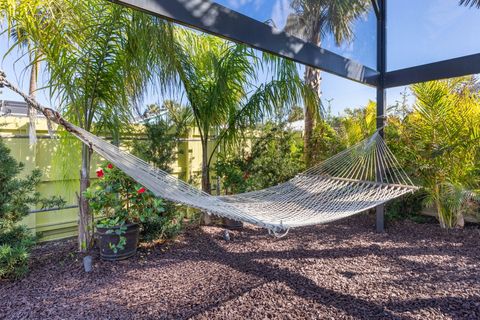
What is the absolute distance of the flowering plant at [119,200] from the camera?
2418 millimetres

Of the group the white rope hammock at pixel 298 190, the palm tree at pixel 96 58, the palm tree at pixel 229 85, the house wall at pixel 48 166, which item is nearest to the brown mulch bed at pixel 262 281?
the house wall at pixel 48 166

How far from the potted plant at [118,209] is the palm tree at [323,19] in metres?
1.86

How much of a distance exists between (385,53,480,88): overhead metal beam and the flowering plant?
253 centimetres

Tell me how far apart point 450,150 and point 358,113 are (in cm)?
135

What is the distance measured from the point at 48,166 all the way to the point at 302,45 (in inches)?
102

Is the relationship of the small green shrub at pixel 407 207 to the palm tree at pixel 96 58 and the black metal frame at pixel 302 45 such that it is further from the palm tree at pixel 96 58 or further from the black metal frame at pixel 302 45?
the palm tree at pixel 96 58

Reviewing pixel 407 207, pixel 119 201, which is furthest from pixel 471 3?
pixel 119 201

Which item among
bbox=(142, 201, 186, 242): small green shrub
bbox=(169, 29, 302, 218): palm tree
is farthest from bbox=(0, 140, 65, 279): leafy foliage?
bbox=(169, 29, 302, 218): palm tree

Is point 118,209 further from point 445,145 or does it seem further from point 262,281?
point 445,145

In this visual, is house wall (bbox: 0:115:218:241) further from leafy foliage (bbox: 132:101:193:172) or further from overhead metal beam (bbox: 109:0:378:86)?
overhead metal beam (bbox: 109:0:378:86)

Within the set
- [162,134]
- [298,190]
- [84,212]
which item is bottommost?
[84,212]

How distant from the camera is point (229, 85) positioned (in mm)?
3004

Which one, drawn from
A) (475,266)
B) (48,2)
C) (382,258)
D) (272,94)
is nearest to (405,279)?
Result: (382,258)

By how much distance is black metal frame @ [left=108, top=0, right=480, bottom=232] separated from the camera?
1533mm
